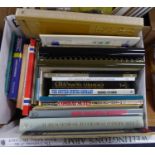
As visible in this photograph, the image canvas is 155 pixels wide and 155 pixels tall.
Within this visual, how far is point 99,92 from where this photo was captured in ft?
2.32

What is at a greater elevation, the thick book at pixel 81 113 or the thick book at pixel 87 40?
the thick book at pixel 87 40

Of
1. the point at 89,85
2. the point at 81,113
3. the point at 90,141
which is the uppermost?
the point at 89,85

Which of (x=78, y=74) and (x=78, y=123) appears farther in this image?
(x=78, y=74)

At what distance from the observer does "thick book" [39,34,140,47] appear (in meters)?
0.70

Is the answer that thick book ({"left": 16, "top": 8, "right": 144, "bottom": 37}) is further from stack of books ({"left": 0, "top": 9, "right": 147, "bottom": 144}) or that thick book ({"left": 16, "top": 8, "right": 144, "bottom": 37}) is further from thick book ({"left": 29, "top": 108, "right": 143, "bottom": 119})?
thick book ({"left": 29, "top": 108, "right": 143, "bottom": 119})

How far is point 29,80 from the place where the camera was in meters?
0.73

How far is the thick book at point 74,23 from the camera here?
2.08ft

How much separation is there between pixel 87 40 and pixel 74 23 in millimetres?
94

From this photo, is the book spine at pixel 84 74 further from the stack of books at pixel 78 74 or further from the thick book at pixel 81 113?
the thick book at pixel 81 113

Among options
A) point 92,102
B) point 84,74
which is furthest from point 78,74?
point 92,102

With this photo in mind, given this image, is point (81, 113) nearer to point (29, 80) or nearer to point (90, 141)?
point (90, 141)

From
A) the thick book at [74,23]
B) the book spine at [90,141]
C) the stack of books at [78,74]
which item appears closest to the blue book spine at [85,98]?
the stack of books at [78,74]

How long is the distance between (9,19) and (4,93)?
299 millimetres
